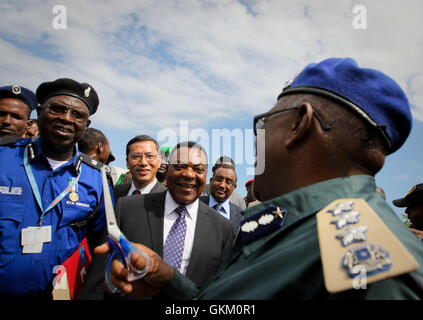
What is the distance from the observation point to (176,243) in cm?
282

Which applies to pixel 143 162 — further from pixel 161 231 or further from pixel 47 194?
pixel 47 194

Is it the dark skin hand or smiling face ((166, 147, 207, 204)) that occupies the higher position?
smiling face ((166, 147, 207, 204))

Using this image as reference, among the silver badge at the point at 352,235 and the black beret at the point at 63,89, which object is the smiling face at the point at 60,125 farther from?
the silver badge at the point at 352,235

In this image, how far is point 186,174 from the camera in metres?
3.35

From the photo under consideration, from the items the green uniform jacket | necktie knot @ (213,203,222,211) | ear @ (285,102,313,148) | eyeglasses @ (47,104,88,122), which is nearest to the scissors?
the green uniform jacket

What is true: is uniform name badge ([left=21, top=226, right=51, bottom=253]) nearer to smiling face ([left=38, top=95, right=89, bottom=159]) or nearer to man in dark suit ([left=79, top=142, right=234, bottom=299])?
man in dark suit ([left=79, top=142, right=234, bottom=299])

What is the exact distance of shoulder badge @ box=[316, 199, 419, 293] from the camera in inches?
30.1

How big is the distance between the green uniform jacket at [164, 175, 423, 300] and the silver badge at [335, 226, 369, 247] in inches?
3.8

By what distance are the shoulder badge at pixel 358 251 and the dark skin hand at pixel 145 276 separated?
31.6 inches

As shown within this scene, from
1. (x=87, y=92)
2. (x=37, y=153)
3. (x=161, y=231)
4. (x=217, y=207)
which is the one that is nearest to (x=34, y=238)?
(x=37, y=153)

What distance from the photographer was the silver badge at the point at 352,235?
34.2 inches

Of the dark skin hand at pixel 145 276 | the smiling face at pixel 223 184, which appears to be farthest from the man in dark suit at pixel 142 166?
the dark skin hand at pixel 145 276
